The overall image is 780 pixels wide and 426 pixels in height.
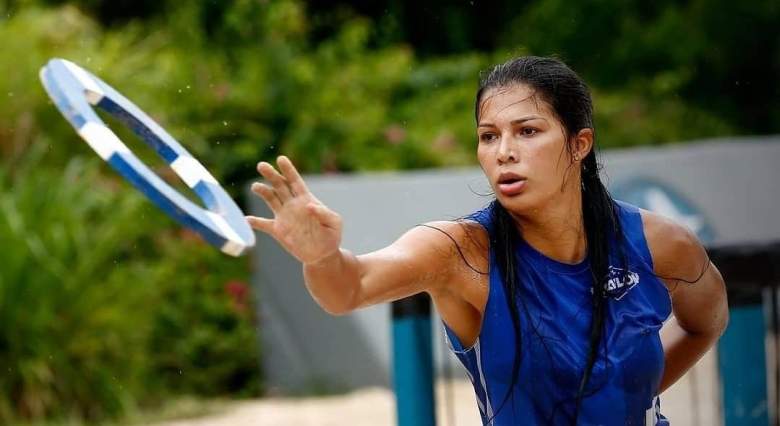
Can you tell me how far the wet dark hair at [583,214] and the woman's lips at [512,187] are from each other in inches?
5.1

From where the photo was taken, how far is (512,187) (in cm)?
260

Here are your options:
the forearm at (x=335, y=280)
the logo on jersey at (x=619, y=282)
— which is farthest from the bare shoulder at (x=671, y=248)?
the forearm at (x=335, y=280)

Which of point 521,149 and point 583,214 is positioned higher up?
point 521,149

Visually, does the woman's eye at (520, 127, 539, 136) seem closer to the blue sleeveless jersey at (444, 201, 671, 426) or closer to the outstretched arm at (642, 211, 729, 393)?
the blue sleeveless jersey at (444, 201, 671, 426)

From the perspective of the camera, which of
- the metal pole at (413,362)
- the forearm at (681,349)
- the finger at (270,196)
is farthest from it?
the metal pole at (413,362)

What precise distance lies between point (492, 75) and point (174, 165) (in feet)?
2.89

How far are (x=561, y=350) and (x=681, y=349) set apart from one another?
22.5 inches

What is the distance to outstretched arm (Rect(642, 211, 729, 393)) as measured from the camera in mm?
2850

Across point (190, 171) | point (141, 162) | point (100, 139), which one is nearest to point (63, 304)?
point (190, 171)

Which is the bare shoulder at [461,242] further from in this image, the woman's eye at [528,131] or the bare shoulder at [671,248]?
the bare shoulder at [671,248]

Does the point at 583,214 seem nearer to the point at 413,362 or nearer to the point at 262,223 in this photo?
the point at 262,223

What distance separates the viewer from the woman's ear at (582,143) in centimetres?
271

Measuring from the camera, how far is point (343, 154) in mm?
10414

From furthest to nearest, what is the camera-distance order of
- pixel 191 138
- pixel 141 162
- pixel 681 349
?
pixel 191 138 < pixel 681 349 < pixel 141 162
